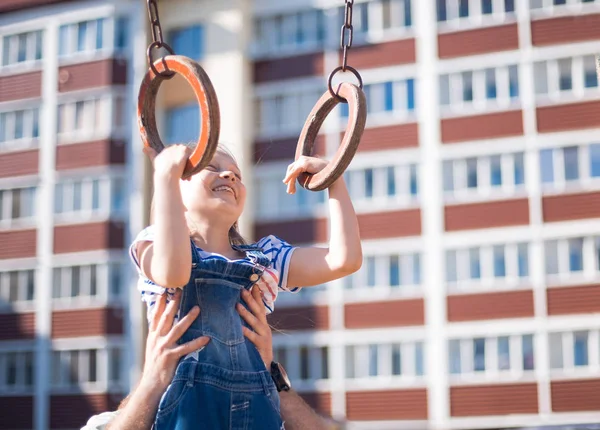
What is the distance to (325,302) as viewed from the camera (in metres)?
24.2

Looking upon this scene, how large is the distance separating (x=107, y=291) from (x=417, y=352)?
7.66m

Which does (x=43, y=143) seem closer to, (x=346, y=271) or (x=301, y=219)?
(x=301, y=219)

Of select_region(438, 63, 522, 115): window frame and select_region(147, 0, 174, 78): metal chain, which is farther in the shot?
select_region(438, 63, 522, 115): window frame

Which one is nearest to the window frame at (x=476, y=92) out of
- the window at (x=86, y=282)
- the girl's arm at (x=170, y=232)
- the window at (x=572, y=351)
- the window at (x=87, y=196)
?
the window at (x=572, y=351)

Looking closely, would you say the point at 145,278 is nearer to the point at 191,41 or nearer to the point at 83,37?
the point at 191,41

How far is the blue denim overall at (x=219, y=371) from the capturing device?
8.54 ft

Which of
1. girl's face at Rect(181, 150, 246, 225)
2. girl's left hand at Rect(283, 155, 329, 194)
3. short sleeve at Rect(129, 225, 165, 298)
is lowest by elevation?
short sleeve at Rect(129, 225, 165, 298)

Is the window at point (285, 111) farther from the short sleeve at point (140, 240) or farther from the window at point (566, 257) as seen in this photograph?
the short sleeve at point (140, 240)

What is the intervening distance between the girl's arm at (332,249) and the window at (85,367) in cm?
2329

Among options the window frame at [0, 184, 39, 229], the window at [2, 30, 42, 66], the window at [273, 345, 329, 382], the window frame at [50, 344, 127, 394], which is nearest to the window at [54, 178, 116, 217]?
the window frame at [0, 184, 39, 229]

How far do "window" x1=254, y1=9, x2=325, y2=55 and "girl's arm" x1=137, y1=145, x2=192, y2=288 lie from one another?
2293 cm

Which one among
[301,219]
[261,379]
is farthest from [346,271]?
[301,219]

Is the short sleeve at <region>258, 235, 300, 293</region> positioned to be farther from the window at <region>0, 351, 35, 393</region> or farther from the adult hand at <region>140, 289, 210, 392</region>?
the window at <region>0, 351, 35, 393</region>

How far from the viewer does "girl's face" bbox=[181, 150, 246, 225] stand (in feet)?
9.45
